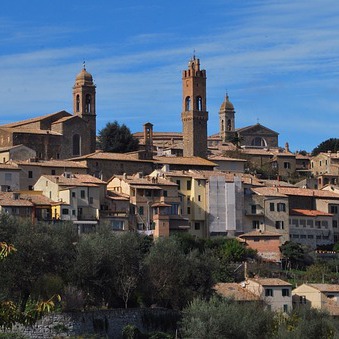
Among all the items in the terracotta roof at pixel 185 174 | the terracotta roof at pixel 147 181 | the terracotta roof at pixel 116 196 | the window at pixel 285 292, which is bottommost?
the window at pixel 285 292

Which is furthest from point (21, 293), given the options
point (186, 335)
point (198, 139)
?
point (198, 139)

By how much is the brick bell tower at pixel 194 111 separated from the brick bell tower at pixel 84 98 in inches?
286

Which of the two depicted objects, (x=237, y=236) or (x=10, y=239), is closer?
(x=10, y=239)

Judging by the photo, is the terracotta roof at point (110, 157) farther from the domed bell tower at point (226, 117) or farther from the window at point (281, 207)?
the domed bell tower at point (226, 117)

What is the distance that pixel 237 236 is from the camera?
6675 centimetres

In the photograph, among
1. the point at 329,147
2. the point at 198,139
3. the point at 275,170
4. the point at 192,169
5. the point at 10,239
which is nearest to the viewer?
the point at 10,239

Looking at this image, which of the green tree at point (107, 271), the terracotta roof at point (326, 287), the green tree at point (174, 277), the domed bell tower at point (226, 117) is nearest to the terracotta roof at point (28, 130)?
the terracotta roof at point (326, 287)

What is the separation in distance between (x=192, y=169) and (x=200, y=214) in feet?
22.4

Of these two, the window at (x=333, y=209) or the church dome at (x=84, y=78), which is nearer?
the window at (x=333, y=209)

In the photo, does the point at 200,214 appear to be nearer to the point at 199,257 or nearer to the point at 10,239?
the point at 199,257

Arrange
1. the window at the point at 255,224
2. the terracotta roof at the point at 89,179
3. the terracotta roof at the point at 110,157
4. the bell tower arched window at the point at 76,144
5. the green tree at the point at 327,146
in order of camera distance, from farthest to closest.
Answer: the green tree at the point at 327,146, the bell tower arched window at the point at 76,144, the terracotta roof at the point at 110,157, the window at the point at 255,224, the terracotta roof at the point at 89,179

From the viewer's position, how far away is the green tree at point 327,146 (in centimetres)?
11162

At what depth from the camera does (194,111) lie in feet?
278

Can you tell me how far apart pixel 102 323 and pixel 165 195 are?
28892 mm
